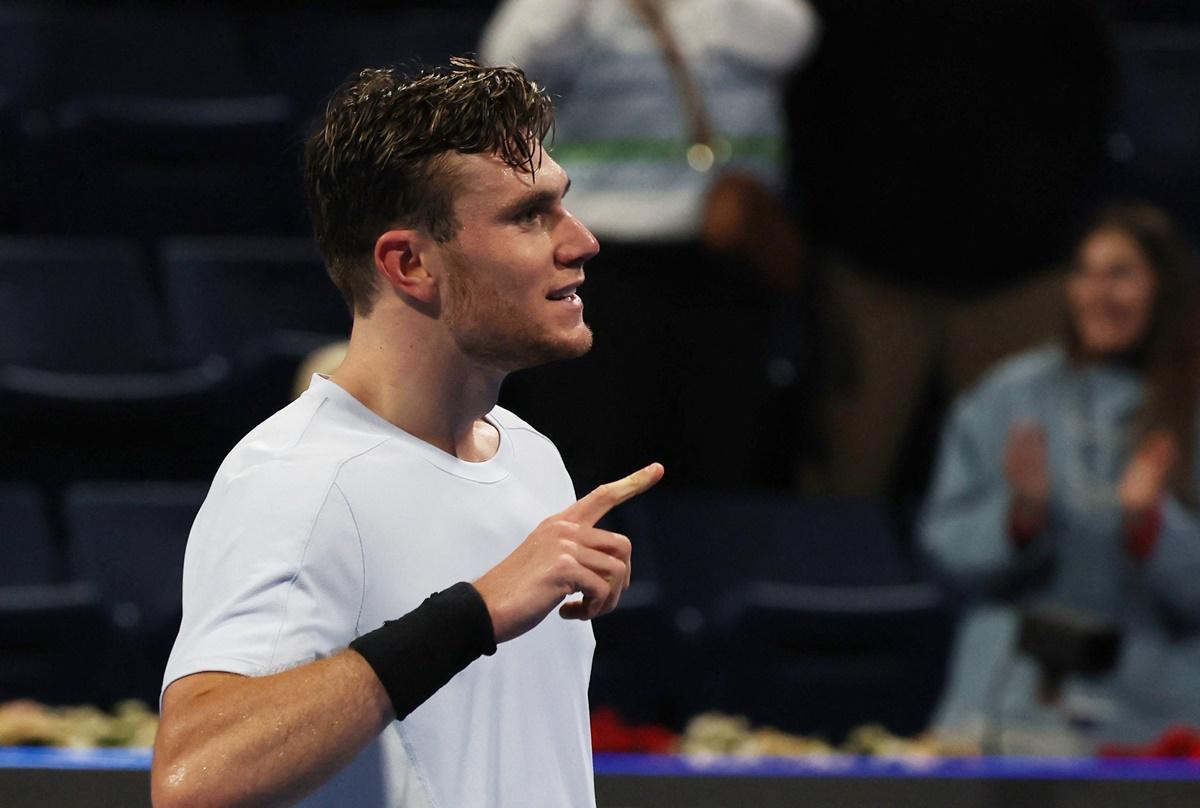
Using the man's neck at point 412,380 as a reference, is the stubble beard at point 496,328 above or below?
above

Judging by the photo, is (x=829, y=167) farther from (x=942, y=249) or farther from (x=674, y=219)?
(x=674, y=219)

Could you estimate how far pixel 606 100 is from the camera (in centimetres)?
409

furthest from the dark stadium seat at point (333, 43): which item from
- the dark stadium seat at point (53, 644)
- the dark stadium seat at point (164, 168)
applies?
the dark stadium seat at point (53, 644)

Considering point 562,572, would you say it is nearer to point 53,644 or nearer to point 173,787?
point 173,787

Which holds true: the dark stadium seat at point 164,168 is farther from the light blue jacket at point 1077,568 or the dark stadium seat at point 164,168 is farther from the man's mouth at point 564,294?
the man's mouth at point 564,294

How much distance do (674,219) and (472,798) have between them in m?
2.68

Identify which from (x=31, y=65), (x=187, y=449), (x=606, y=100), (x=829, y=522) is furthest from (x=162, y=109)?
(x=829, y=522)

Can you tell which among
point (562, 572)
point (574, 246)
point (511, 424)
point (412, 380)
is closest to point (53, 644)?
point (511, 424)

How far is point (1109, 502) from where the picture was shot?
12.9 feet

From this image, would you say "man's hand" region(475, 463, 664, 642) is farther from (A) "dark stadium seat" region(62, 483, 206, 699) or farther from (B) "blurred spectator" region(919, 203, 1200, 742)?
(A) "dark stadium seat" region(62, 483, 206, 699)

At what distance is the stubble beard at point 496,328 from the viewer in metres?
1.62

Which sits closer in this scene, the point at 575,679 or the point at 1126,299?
the point at 575,679

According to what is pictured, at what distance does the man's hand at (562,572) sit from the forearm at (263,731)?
0.39 ft

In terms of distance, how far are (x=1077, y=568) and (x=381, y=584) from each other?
8.85 feet
